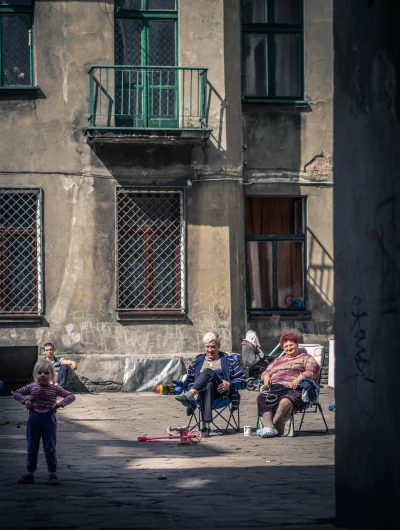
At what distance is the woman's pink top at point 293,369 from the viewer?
14.8 metres

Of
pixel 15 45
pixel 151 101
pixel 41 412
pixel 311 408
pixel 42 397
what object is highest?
pixel 15 45

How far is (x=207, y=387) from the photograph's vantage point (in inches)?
590

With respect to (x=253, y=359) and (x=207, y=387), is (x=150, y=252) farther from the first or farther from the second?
(x=207, y=387)

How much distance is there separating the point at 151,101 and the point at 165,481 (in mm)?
12264

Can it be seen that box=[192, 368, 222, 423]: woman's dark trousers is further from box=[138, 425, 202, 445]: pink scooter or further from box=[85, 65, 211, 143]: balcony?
box=[85, 65, 211, 143]: balcony

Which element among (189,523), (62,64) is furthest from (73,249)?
(189,523)

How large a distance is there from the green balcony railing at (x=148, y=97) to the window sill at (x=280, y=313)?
3605 millimetres

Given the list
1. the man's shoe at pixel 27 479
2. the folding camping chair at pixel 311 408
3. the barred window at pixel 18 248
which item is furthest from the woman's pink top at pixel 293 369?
the barred window at pixel 18 248

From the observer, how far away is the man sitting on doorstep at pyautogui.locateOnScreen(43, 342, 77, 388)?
2045 cm

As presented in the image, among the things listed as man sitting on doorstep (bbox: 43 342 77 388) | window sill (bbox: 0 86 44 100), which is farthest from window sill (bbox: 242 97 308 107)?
man sitting on doorstep (bbox: 43 342 77 388)

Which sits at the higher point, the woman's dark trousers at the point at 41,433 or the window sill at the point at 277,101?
the window sill at the point at 277,101

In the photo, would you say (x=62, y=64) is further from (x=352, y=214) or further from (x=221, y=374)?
(x=352, y=214)

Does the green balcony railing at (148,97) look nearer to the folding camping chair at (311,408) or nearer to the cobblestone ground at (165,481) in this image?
the folding camping chair at (311,408)

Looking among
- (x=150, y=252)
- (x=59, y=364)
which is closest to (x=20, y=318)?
(x=59, y=364)
